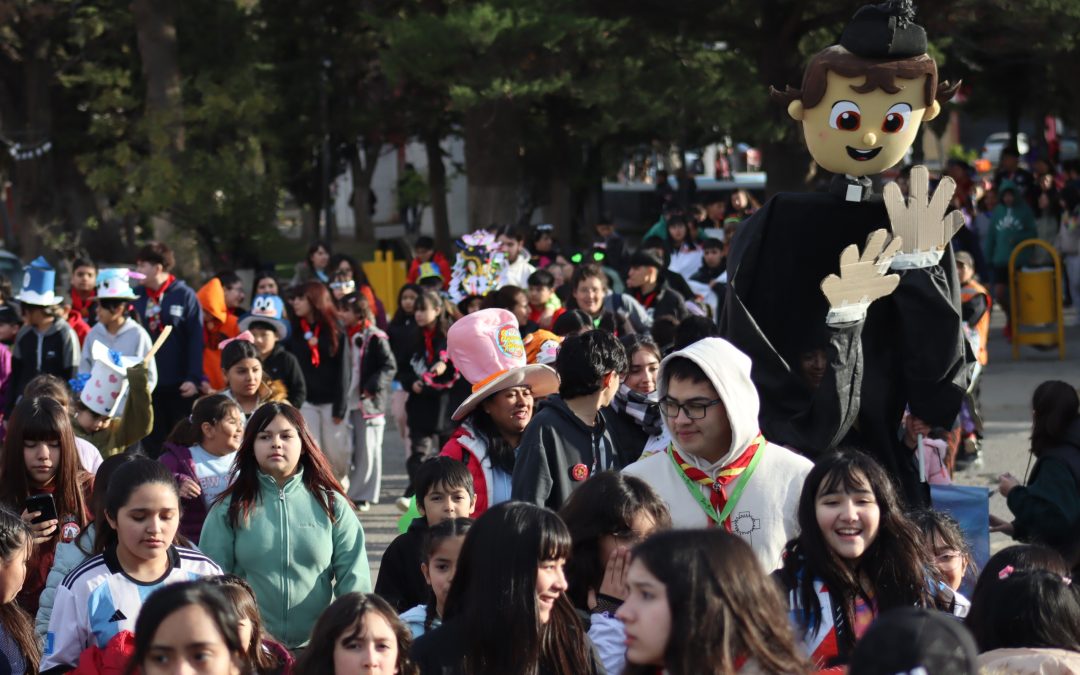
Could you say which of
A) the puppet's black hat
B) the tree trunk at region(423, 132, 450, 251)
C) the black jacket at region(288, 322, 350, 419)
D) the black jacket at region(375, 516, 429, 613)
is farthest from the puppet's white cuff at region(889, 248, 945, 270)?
the tree trunk at region(423, 132, 450, 251)

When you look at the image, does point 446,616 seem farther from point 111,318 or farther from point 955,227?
point 111,318

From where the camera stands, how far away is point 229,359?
8.44m

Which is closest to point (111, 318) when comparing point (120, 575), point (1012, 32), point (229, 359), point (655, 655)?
point (229, 359)

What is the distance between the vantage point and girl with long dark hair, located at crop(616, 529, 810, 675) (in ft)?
9.98

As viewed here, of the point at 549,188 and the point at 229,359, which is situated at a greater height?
the point at 549,188

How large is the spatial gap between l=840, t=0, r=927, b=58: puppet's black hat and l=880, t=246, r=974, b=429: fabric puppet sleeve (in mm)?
880

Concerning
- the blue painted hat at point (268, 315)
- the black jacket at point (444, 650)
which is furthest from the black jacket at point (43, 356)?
the black jacket at point (444, 650)

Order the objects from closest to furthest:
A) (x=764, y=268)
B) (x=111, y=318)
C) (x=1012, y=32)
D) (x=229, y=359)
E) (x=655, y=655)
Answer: (x=655, y=655) → (x=764, y=268) → (x=229, y=359) → (x=111, y=318) → (x=1012, y=32)

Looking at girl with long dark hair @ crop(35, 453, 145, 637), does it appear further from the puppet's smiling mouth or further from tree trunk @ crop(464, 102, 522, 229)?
tree trunk @ crop(464, 102, 522, 229)

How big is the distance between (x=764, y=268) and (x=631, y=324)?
14.0ft

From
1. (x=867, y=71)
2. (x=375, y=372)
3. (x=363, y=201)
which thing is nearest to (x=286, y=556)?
(x=867, y=71)

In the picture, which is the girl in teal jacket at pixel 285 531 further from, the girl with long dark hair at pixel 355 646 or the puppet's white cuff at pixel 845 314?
the puppet's white cuff at pixel 845 314

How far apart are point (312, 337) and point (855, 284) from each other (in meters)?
5.92

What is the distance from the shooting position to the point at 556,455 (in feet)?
18.2
